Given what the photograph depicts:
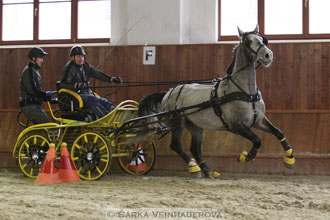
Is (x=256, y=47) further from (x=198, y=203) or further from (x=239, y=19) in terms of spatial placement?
(x=239, y=19)

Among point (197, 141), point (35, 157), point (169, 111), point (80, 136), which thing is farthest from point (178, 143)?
point (35, 157)

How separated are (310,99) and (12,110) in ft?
15.7

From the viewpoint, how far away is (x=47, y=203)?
13.6 ft

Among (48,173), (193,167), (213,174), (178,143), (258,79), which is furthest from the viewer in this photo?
(258,79)

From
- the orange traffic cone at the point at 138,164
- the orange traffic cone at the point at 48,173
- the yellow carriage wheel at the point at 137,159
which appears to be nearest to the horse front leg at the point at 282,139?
the yellow carriage wheel at the point at 137,159

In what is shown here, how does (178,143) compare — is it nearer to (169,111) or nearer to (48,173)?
(169,111)

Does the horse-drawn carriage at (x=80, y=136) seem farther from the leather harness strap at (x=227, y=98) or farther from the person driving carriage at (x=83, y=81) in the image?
the leather harness strap at (x=227, y=98)

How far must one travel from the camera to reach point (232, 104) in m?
5.49

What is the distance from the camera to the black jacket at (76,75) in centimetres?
614

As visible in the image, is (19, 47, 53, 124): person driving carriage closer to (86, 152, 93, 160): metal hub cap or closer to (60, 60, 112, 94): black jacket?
(60, 60, 112, 94): black jacket

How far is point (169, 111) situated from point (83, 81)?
1373mm

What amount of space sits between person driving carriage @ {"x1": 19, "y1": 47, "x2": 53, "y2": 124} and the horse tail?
132cm

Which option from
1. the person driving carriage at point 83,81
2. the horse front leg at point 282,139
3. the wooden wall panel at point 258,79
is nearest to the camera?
the horse front leg at point 282,139

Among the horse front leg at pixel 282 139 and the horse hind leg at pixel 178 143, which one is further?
the horse hind leg at pixel 178 143
